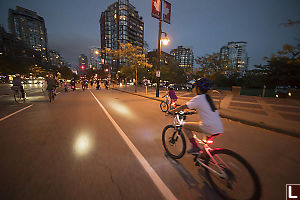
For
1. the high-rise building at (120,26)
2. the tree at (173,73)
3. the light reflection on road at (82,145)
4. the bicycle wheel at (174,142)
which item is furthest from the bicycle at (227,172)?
the high-rise building at (120,26)

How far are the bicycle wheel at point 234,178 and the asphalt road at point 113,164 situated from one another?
21 centimetres

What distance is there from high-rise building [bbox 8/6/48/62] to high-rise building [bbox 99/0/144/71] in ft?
323

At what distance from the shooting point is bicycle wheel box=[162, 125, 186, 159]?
3069 mm

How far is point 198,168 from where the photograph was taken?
2900mm

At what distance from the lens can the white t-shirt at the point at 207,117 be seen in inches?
93.8

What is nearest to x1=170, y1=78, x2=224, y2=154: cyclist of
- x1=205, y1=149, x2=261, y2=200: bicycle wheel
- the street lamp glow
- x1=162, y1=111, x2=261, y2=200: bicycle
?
x1=162, y1=111, x2=261, y2=200: bicycle

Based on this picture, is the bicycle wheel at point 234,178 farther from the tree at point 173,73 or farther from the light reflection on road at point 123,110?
the tree at point 173,73

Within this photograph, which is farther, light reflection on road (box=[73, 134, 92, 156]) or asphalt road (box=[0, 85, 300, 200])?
light reflection on road (box=[73, 134, 92, 156])

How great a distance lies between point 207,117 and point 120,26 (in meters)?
97.9

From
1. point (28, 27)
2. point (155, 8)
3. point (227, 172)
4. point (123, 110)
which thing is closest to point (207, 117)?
point (227, 172)

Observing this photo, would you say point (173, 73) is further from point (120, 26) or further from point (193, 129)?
point (120, 26)

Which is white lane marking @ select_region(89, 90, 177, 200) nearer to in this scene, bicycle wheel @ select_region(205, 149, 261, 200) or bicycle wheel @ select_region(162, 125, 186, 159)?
bicycle wheel @ select_region(162, 125, 186, 159)

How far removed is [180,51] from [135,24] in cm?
10913

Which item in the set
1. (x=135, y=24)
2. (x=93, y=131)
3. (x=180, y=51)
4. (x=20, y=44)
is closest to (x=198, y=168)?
(x=93, y=131)
